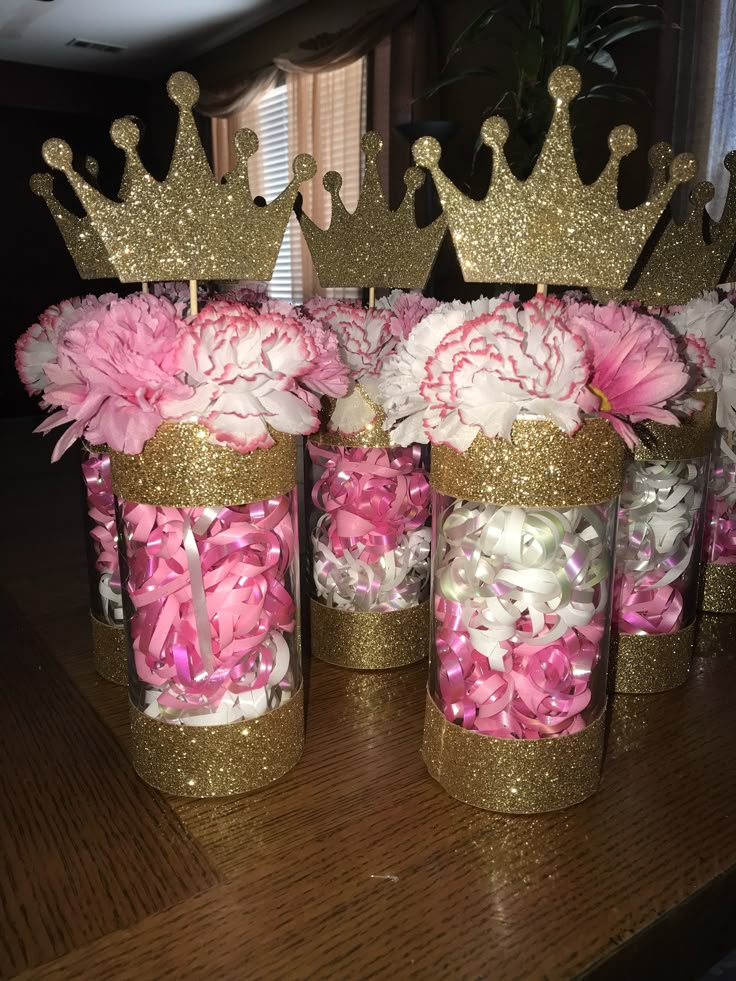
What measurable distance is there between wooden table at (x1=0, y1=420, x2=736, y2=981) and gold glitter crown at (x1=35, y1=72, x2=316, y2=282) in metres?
0.45

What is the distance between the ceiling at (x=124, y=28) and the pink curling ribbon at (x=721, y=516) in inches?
152

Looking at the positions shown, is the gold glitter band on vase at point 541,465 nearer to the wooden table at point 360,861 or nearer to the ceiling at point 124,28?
the wooden table at point 360,861

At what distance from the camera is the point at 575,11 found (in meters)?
2.04

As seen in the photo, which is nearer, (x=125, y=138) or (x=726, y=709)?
(x=125, y=138)

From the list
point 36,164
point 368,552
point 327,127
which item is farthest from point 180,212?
point 36,164

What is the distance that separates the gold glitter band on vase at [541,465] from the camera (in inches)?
24.2

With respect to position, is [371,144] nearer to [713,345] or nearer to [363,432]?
[363,432]

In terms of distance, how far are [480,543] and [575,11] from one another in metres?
1.94

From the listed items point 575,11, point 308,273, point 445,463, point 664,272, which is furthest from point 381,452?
point 308,273

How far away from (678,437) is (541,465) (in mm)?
292

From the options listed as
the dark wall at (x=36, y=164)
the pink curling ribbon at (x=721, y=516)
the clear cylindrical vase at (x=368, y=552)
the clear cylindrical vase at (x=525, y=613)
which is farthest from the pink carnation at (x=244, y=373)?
the dark wall at (x=36, y=164)

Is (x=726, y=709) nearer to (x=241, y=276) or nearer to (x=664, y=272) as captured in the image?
(x=664, y=272)

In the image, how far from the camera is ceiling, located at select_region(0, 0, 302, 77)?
4.02 meters

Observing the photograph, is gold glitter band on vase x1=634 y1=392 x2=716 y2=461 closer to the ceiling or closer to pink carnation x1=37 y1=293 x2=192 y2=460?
pink carnation x1=37 y1=293 x2=192 y2=460
